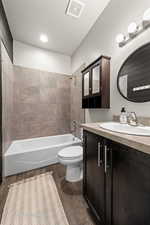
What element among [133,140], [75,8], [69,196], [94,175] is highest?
[75,8]

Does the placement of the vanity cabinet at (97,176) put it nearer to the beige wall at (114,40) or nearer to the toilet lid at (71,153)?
the toilet lid at (71,153)

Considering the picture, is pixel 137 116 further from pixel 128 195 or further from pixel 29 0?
pixel 29 0

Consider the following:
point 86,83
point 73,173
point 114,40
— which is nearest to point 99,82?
point 86,83

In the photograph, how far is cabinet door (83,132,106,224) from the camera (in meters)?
0.88

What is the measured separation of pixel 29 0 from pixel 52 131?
8.27 ft

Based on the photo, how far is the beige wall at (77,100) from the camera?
2486 millimetres

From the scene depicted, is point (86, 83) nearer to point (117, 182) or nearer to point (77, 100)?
point (77, 100)

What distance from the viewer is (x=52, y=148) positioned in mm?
2125

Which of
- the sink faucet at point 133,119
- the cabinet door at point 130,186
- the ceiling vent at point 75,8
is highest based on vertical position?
the ceiling vent at point 75,8

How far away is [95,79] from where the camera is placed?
165 centimetres

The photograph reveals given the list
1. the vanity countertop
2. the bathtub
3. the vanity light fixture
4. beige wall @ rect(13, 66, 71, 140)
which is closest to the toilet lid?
the bathtub

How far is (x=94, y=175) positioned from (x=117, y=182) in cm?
32

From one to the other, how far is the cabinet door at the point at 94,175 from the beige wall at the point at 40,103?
186cm

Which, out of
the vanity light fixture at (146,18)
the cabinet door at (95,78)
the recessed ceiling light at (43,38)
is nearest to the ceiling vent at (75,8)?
the recessed ceiling light at (43,38)
